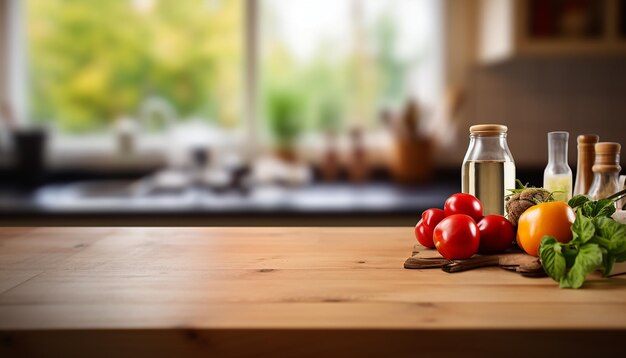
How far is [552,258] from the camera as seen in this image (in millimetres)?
866

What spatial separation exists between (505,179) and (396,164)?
167 cm

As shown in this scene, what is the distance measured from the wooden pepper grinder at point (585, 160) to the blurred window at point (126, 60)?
79.6 inches

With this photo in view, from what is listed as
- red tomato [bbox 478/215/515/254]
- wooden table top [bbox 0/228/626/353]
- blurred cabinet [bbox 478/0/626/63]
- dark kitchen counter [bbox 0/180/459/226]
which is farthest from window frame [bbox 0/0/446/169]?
red tomato [bbox 478/215/515/254]

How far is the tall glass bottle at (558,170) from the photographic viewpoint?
115cm

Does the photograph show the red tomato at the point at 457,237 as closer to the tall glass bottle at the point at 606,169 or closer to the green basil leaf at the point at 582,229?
the green basil leaf at the point at 582,229

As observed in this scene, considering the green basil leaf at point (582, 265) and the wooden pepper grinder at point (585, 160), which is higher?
the wooden pepper grinder at point (585, 160)

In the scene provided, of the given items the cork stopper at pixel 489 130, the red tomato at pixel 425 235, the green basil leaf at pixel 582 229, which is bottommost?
the red tomato at pixel 425 235

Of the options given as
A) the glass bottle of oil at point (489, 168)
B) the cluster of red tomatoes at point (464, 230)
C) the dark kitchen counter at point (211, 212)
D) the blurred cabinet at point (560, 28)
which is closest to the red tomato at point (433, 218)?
the cluster of red tomatoes at point (464, 230)

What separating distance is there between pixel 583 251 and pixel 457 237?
181mm

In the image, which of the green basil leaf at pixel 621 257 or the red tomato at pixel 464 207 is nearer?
the green basil leaf at pixel 621 257

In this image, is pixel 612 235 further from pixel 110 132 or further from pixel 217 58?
pixel 110 132

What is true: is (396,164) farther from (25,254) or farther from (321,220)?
(25,254)

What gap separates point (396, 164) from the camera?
2818 mm

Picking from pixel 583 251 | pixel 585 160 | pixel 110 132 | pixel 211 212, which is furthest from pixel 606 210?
pixel 110 132
